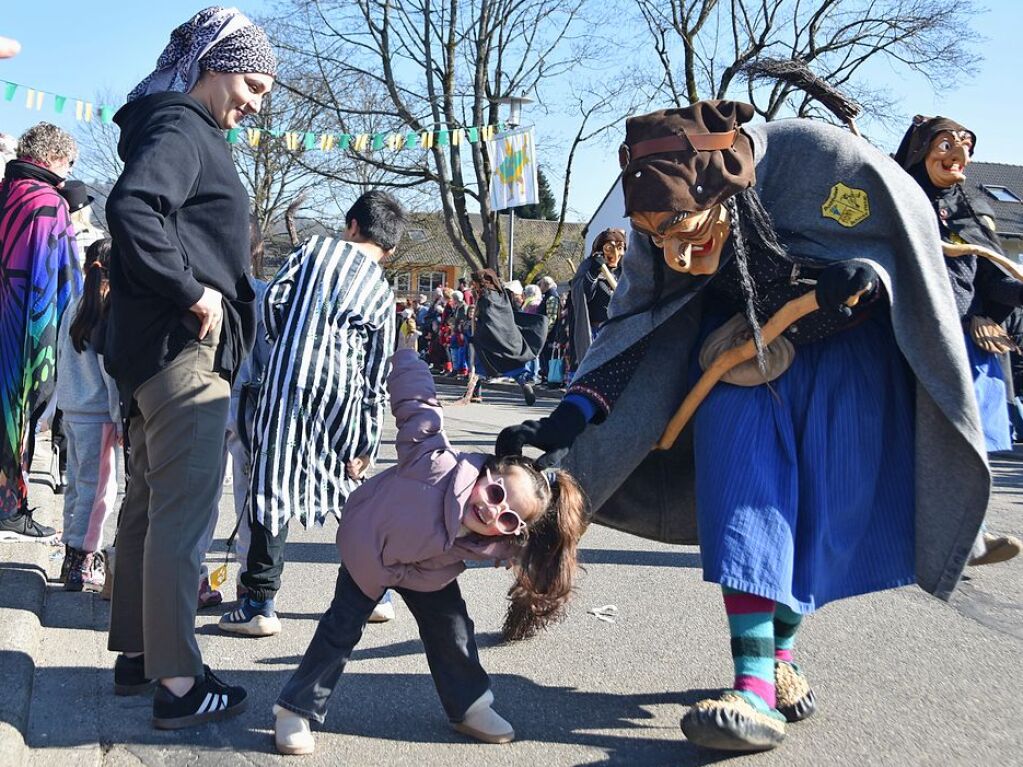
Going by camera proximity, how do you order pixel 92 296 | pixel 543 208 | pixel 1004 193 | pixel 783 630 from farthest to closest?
pixel 543 208, pixel 1004 193, pixel 92 296, pixel 783 630

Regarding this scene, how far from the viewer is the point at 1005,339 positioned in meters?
4.70

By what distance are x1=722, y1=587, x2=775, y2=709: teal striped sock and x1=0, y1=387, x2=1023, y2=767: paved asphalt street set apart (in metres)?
0.21

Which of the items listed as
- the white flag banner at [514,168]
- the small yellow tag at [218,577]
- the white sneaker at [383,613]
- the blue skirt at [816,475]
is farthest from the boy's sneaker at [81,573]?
the white flag banner at [514,168]

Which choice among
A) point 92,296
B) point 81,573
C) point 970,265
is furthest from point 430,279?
point 92,296

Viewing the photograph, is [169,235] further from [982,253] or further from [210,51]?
[982,253]

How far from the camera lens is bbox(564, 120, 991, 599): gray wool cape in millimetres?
2941

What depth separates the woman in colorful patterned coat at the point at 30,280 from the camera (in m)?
4.87

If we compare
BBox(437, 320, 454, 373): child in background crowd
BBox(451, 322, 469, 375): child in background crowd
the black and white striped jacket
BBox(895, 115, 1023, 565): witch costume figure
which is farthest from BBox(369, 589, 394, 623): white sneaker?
BBox(437, 320, 454, 373): child in background crowd

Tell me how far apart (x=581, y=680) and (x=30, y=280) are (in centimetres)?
306

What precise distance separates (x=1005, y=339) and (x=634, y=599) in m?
1.95

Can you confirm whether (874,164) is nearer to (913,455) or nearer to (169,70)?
(913,455)

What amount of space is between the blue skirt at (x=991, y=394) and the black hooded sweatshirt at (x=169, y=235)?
291 cm

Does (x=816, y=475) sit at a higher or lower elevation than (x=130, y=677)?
higher

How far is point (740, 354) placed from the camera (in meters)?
3.09
